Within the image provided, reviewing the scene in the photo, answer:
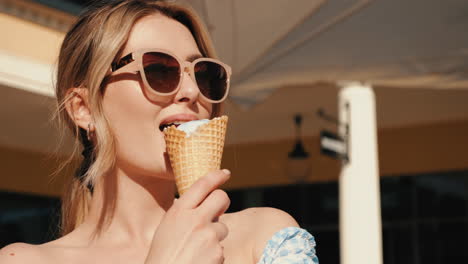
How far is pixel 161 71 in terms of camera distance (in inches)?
62.6

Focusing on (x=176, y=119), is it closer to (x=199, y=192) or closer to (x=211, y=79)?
(x=211, y=79)

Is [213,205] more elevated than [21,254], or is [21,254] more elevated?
[213,205]

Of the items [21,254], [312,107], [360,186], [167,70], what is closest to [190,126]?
[167,70]

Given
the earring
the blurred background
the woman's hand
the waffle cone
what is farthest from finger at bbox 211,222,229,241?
the blurred background

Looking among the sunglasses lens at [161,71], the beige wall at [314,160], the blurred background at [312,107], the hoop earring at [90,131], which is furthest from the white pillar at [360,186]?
the sunglasses lens at [161,71]

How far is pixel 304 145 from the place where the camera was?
1062cm

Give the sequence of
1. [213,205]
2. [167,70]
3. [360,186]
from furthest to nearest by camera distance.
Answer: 1. [360,186]
2. [167,70]
3. [213,205]

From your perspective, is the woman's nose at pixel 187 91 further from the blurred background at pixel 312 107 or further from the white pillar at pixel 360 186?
the white pillar at pixel 360 186

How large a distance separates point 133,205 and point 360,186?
17.6ft

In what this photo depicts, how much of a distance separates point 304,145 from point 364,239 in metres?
4.18

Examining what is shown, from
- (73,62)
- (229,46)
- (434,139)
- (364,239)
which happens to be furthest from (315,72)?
(434,139)

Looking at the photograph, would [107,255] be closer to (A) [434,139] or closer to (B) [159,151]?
(B) [159,151]

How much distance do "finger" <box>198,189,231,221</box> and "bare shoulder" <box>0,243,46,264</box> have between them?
0.53 m

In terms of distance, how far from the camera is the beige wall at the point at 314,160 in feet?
31.9
